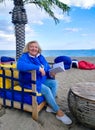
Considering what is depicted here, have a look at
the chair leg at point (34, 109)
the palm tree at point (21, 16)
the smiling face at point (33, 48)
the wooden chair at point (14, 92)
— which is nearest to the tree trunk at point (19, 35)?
the palm tree at point (21, 16)

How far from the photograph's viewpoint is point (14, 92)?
396 cm

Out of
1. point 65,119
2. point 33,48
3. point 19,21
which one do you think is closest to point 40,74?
point 33,48

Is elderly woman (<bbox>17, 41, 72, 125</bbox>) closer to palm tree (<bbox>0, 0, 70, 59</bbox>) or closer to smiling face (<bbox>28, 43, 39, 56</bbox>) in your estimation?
smiling face (<bbox>28, 43, 39, 56</bbox>)

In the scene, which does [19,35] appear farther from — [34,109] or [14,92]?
[34,109]

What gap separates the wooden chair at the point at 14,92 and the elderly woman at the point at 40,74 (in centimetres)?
11

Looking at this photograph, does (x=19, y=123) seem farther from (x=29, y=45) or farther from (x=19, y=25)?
(x=19, y=25)

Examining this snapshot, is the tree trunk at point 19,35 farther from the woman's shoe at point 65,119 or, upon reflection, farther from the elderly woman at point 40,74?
the woman's shoe at point 65,119

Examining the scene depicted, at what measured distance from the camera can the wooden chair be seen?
147 inches

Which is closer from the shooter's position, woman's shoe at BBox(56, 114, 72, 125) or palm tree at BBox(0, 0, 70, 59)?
woman's shoe at BBox(56, 114, 72, 125)

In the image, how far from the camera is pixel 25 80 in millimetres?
3834

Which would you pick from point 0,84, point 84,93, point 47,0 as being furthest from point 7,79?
point 47,0

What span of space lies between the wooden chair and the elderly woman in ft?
0.35

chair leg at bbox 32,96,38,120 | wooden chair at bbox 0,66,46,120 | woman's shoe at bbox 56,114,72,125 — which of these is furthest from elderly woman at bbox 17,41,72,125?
chair leg at bbox 32,96,38,120

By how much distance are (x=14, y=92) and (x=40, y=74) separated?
0.53 m
